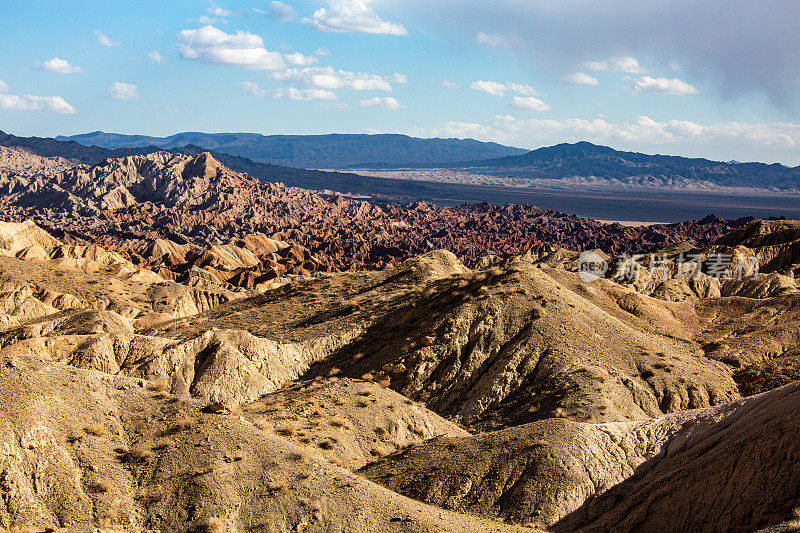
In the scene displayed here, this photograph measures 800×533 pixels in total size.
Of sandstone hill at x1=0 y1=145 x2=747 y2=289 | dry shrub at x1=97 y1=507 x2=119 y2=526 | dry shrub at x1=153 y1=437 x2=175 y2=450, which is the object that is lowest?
sandstone hill at x1=0 y1=145 x2=747 y2=289

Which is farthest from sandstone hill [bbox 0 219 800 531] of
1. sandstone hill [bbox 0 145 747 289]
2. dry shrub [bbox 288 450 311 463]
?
sandstone hill [bbox 0 145 747 289]

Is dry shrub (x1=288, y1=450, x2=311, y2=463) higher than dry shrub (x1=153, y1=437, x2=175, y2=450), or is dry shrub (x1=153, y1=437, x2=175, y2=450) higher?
dry shrub (x1=153, y1=437, x2=175, y2=450)

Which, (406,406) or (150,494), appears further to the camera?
(406,406)

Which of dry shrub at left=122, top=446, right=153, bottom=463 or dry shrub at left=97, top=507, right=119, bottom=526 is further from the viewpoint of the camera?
dry shrub at left=122, top=446, right=153, bottom=463

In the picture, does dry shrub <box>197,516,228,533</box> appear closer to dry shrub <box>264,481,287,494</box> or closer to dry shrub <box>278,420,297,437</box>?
dry shrub <box>264,481,287,494</box>

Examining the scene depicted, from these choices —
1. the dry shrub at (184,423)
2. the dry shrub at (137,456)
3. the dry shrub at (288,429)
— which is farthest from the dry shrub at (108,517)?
the dry shrub at (288,429)

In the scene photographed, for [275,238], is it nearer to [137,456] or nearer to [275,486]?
[137,456]

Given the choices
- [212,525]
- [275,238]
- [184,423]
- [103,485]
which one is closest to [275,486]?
[212,525]

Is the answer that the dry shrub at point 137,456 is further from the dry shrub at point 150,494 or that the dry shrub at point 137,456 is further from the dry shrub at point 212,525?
the dry shrub at point 212,525
